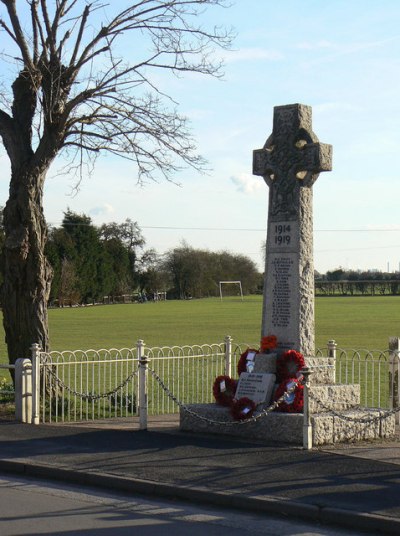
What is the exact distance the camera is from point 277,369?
43.4ft

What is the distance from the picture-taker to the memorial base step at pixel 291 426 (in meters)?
12.2

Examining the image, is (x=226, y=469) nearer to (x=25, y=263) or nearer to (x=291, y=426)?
(x=291, y=426)

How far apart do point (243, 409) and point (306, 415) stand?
1.30m

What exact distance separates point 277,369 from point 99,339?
2800 centimetres

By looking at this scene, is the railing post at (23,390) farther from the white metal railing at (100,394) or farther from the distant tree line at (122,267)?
the distant tree line at (122,267)

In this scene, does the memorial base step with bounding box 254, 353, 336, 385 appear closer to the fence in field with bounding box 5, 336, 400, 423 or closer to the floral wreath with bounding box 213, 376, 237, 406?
the floral wreath with bounding box 213, 376, 237, 406

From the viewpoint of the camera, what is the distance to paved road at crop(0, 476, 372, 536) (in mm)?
8125

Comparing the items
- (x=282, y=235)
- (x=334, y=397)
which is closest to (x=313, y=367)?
(x=334, y=397)

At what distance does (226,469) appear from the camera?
10562 millimetres

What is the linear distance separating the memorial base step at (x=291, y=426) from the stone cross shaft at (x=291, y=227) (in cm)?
124

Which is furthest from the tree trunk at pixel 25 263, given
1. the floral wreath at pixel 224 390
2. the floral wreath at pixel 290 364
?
the floral wreath at pixel 290 364

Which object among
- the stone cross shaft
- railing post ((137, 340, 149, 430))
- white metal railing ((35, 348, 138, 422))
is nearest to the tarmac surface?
railing post ((137, 340, 149, 430))

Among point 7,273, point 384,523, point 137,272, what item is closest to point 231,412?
point 384,523

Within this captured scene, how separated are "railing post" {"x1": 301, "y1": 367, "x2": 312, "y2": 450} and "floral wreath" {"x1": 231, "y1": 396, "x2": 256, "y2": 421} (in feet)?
3.73
